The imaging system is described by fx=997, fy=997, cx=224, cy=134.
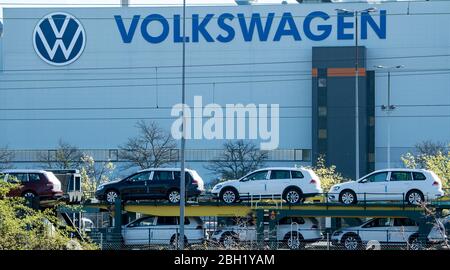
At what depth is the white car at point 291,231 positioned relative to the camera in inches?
1363

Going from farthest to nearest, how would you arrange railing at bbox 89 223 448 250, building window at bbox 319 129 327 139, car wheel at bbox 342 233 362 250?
building window at bbox 319 129 327 139, railing at bbox 89 223 448 250, car wheel at bbox 342 233 362 250

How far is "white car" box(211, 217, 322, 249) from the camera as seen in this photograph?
34.6 metres

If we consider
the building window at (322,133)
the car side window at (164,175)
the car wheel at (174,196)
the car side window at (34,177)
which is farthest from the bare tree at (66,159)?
the car side window at (34,177)

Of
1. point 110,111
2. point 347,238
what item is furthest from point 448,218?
point 110,111

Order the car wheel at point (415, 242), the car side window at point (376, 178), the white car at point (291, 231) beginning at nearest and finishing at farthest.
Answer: the car wheel at point (415, 242)
the white car at point (291, 231)
the car side window at point (376, 178)

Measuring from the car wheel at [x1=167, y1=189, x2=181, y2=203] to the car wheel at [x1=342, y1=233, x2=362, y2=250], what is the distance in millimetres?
6425

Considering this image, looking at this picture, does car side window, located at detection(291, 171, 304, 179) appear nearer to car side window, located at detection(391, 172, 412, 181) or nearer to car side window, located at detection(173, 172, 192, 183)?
car side window, located at detection(391, 172, 412, 181)

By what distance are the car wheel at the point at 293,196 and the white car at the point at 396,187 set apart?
5.14ft

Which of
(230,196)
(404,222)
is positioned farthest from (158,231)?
(404,222)

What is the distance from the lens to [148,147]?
83.4 m

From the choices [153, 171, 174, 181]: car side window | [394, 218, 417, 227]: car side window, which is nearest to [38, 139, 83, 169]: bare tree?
[153, 171, 174, 181]: car side window

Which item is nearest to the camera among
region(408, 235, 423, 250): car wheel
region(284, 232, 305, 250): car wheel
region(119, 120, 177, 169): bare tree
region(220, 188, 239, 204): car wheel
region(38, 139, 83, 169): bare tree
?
region(408, 235, 423, 250): car wheel

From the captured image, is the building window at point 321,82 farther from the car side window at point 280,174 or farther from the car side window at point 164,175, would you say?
the car side window at point 164,175
